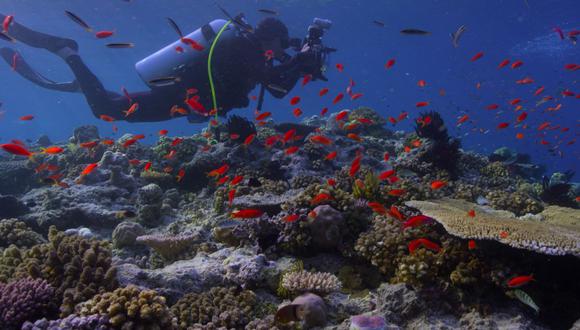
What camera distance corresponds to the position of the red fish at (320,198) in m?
5.64

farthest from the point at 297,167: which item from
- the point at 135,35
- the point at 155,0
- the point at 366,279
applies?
the point at 135,35

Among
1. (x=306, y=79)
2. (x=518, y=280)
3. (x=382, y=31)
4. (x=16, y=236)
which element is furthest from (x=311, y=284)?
(x=382, y=31)

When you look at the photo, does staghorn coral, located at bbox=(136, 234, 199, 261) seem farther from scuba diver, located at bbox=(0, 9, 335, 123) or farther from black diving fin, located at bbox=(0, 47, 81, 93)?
black diving fin, located at bbox=(0, 47, 81, 93)

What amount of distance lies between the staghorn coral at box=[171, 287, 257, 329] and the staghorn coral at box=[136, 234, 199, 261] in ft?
5.95

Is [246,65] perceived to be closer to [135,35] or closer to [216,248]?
[216,248]

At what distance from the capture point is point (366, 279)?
4.99 m

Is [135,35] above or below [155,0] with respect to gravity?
above

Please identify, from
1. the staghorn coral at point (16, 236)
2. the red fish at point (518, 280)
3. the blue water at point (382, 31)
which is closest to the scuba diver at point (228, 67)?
the staghorn coral at point (16, 236)

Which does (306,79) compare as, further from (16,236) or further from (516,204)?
(16,236)

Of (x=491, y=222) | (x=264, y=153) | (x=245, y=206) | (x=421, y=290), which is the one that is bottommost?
(x=421, y=290)

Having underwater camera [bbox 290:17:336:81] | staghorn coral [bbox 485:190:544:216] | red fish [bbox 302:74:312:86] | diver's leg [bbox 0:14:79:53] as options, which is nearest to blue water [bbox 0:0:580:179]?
diver's leg [bbox 0:14:79:53]

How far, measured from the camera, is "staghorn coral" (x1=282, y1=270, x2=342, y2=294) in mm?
4324

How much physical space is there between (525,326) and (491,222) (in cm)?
124

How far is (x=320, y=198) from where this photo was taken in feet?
18.6
